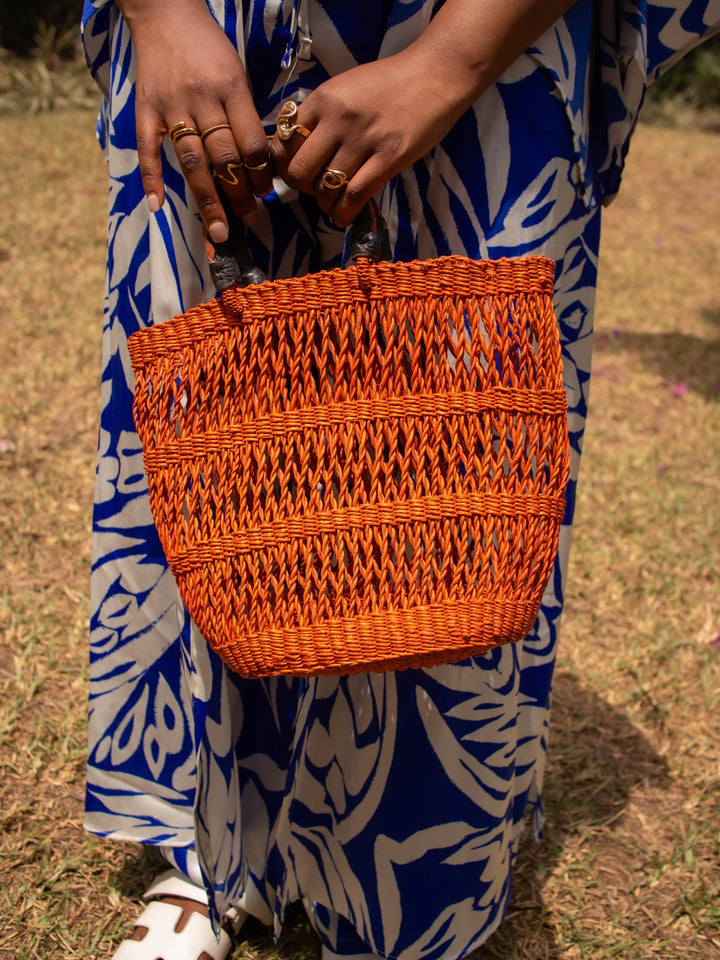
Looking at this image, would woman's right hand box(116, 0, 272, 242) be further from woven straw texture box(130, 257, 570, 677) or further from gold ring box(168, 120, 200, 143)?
woven straw texture box(130, 257, 570, 677)

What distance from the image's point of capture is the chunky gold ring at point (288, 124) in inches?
31.4

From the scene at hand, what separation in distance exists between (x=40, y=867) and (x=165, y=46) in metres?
1.22

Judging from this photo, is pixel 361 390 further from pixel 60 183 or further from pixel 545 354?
pixel 60 183

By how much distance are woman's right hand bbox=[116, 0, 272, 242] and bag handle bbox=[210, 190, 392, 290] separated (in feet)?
0.06

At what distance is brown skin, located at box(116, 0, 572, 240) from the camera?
794 mm

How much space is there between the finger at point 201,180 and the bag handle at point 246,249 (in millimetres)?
16

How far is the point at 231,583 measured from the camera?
82 cm

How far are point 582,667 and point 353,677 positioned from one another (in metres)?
0.99

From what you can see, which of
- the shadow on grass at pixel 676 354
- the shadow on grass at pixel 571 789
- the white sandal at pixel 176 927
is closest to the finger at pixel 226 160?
the white sandal at pixel 176 927

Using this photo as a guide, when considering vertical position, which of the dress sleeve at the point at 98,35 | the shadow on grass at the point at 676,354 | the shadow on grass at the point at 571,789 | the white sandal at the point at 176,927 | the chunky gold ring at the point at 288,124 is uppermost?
the dress sleeve at the point at 98,35

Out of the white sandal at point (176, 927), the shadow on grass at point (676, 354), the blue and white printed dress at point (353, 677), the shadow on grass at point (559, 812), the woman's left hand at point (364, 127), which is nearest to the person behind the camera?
the woman's left hand at point (364, 127)

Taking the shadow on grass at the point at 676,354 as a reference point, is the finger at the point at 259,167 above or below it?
above

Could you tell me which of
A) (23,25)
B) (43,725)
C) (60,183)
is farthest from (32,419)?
(23,25)

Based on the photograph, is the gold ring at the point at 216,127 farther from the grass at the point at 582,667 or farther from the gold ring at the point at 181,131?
the grass at the point at 582,667
